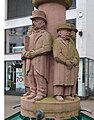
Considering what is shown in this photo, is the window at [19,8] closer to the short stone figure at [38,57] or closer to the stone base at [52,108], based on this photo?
the short stone figure at [38,57]

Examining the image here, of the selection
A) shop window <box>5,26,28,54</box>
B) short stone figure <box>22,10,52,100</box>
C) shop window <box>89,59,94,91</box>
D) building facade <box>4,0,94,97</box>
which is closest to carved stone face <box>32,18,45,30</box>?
short stone figure <box>22,10,52,100</box>

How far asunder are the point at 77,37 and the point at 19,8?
22.1ft

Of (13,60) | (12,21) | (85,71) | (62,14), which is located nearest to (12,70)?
(13,60)

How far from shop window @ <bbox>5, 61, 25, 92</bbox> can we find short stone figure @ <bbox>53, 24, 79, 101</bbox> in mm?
14853

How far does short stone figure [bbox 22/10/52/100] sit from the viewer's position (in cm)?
328

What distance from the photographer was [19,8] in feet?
64.8

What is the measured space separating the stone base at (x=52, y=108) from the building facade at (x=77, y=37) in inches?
460

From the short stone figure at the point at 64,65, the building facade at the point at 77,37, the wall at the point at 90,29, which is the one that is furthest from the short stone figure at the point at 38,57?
the wall at the point at 90,29

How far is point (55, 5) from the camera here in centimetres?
357

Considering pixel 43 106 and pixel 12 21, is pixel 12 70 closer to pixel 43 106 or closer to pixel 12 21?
pixel 12 21

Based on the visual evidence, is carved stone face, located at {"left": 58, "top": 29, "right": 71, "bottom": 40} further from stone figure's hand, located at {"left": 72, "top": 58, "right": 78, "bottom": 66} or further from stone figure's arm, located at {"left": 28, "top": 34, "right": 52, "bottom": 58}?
stone figure's hand, located at {"left": 72, "top": 58, "right": 78, "bottom": 66}

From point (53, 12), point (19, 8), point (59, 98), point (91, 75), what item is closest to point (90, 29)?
point (91, 75)

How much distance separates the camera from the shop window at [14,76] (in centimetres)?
1816

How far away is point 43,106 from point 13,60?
15.6m
